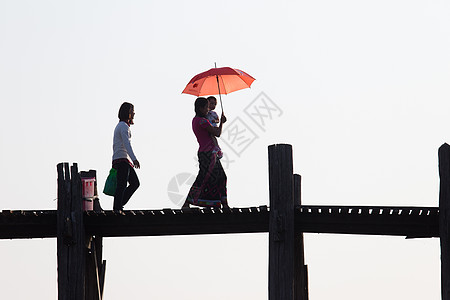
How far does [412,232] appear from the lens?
1251 centimetres

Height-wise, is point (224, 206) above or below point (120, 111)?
below

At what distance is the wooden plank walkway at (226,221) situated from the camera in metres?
12.5

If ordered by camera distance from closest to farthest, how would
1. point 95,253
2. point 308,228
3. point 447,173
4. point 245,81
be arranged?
point 447,173 → point 308,228 → point 95,253 → point 245,81

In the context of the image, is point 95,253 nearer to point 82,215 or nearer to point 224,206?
point 82,215

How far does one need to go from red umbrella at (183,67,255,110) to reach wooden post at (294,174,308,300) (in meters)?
1.51

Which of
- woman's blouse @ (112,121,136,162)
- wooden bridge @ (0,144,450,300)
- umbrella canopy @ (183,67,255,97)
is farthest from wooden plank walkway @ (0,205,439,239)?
umbrella canopy @ (183,67,255,97)

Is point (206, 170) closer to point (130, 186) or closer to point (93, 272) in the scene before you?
point (130, 186)

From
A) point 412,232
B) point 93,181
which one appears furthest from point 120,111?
point 412,232

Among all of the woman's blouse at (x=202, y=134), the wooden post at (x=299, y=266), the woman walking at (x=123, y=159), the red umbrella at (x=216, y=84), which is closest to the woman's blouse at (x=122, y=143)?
the woman walking at (x=123, y=159)

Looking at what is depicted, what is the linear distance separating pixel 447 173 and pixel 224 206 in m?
2.95

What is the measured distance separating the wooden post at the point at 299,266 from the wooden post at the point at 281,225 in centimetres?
141

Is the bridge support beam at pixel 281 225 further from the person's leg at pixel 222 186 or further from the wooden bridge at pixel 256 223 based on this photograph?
the person's leg at pixel 222 186

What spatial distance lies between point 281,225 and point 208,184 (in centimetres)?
135

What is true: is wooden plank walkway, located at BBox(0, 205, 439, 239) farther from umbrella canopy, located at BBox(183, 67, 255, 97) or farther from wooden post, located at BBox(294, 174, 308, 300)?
umbrella canopy, located at BBox(183, 67, 255, 97)
